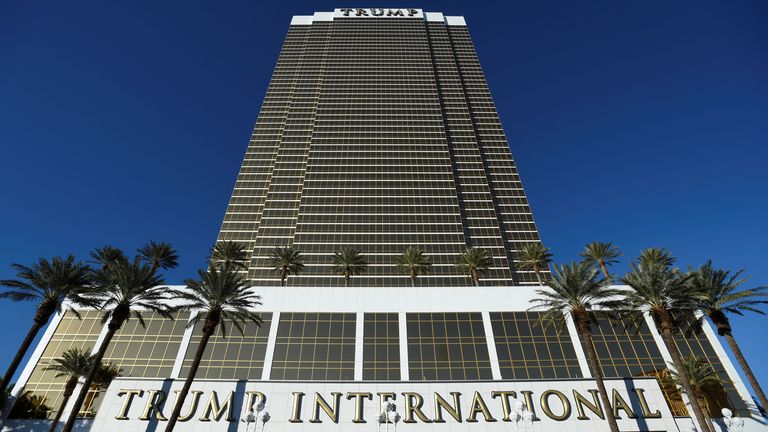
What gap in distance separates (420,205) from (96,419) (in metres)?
79.5

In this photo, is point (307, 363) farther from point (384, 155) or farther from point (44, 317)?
point (384, 155)

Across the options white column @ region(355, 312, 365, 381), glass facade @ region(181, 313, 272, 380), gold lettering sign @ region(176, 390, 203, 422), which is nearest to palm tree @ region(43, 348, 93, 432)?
glass facade @ region(181, 313, 272, 380)

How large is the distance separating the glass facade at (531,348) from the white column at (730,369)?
16.6 meters

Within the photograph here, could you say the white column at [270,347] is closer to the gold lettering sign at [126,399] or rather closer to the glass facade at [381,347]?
the glass facade at [381,347]

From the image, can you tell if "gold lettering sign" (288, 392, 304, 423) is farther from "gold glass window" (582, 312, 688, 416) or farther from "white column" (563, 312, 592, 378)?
"gold glass window" (582, 312, 688, 416)

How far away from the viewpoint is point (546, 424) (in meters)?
38.2

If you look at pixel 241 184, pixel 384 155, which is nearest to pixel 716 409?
pixel 384 155

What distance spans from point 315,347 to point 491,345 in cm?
2031

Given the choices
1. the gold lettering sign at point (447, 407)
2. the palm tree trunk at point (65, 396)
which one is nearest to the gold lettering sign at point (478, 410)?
the gold lettering sign at point (447, 407)

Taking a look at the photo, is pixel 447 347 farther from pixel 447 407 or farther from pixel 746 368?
pixel 746 368

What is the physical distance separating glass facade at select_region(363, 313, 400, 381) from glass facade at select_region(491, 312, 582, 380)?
11.7m

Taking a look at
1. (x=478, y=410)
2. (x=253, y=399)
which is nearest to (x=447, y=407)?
(x=478, y=410)

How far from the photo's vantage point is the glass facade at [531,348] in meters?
45.2

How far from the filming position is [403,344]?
47.4 metres
